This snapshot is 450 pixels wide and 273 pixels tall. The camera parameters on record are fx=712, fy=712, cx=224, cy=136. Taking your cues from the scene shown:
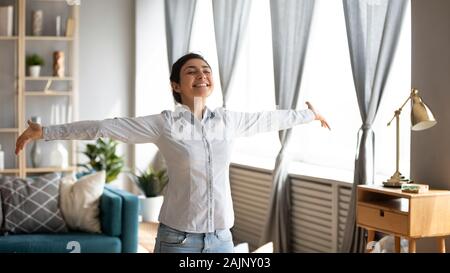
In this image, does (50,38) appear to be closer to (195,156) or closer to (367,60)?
(367,60)

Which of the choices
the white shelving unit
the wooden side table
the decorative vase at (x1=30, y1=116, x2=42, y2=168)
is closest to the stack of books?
the white shelving unit

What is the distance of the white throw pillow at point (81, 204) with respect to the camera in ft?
9.73

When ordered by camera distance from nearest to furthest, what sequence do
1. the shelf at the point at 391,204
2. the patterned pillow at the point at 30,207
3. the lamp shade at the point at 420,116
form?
the lamp shade at the point at 420,116 < the shelf at the point at 391,204 < the patterned pillow at the point at 30,207

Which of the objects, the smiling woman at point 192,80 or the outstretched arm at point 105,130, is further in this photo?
the smiling woman at point 192,80

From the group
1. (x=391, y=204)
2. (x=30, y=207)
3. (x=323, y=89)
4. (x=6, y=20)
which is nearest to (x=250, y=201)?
(x=323, y=89)

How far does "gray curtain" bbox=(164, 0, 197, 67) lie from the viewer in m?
3.03

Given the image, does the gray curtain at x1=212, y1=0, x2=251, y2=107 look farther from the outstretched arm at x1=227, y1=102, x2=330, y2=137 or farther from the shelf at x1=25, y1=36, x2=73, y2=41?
the outstretched arm at x1=227, y1=102, x2=330, y2=137

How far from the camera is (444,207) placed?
2.24 m

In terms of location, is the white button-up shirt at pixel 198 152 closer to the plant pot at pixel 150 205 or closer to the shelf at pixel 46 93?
the plant pot at pixel 150 205

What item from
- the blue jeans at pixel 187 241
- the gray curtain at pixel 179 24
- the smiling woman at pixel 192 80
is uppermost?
the gray curtain at pixel 179 24

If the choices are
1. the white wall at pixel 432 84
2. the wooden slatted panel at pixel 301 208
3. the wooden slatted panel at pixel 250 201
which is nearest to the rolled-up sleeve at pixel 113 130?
the white wall at pixel 432 84

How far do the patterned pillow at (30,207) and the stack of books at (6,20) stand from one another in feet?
4.92
